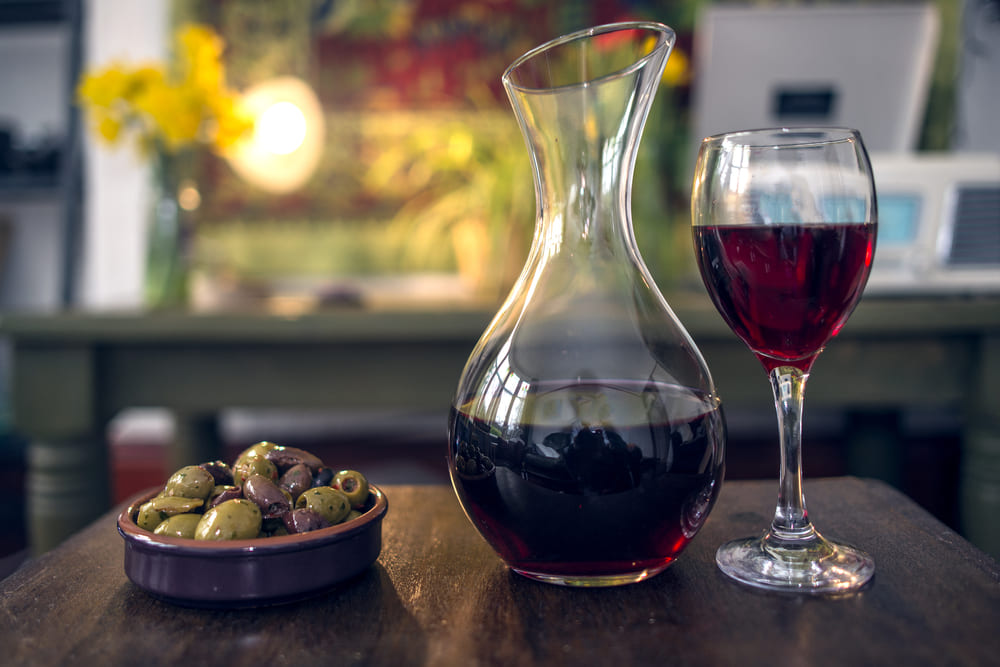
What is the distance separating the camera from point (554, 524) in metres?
0.40

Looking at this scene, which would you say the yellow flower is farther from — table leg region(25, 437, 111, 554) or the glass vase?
table leg region(25, 437, 111, 554)

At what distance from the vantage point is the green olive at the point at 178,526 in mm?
396

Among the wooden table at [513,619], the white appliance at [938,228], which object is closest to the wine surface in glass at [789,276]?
the wooden table at [513,619]

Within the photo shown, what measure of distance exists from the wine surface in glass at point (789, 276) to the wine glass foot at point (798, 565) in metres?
0.10

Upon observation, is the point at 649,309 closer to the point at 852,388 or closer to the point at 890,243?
the point at 852,388

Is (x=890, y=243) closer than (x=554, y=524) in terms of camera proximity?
No

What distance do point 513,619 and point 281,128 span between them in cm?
185

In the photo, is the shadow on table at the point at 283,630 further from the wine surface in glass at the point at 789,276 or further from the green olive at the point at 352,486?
the wine surface in glass at the point at 789,276

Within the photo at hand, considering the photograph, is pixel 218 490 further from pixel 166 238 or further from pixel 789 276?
pixel 166 238

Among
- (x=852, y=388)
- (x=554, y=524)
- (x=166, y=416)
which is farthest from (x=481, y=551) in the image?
(x=166, y=416)

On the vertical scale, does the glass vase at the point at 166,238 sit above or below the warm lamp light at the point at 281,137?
below

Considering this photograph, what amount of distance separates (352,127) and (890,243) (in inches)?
54.1

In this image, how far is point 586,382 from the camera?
0.41 metres

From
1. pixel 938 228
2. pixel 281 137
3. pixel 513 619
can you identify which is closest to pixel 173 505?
pixel 513 619
